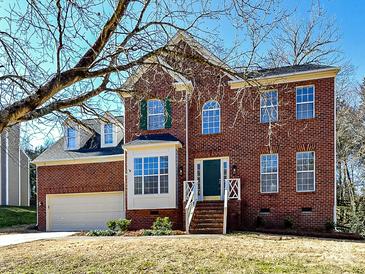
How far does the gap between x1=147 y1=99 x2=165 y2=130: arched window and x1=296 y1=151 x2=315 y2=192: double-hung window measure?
6.24 meters

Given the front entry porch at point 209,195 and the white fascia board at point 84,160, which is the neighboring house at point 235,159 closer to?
the front entry porch at point 209,195

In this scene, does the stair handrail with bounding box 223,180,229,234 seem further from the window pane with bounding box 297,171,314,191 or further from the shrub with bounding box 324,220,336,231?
the shrub with bounding box 324,220,336,231

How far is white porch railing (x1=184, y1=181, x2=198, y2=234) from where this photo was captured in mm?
15352

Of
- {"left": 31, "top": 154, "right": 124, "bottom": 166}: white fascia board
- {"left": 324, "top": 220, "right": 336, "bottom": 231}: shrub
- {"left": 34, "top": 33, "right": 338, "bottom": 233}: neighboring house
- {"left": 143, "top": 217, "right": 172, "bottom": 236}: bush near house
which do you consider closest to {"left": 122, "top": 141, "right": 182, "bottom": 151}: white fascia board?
{"left": 34, "top": 33, "right": 338, "bottom": 233}: neighboring house

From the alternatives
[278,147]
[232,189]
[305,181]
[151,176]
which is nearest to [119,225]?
[151,176]

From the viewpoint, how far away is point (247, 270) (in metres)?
7.79

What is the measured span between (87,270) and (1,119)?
4.32 meters

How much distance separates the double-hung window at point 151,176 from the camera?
17609 millimetres

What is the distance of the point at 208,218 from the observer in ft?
52.4

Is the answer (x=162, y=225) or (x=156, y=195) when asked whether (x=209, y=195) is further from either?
(x=162, y=225)

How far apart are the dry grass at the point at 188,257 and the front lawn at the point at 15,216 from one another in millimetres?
13828

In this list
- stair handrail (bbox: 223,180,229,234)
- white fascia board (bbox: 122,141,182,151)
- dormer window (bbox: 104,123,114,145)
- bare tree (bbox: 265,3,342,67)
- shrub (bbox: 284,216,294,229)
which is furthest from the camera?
Answer: bare tree (bbox: 265,3,342,67)

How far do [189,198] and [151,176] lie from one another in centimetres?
235

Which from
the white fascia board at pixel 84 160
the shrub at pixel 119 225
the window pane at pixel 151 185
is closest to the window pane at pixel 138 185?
the window pane at pixel 151 185
